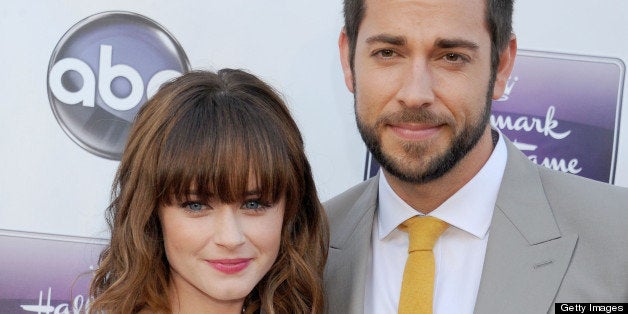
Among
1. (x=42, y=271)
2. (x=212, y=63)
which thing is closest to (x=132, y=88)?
(x=212, y=63)

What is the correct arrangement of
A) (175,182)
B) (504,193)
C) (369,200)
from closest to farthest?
(175,182)
(504,193)
(369,200)

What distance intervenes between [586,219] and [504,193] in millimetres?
204

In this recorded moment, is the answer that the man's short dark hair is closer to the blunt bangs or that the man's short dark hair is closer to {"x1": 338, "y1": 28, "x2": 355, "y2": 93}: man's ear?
{"x1": 338, "y1": 28, "x2": 355, "y2": 93}: man's ear

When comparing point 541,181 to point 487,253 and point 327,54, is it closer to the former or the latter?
point 487,253

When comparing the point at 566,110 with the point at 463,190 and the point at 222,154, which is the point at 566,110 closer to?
the point at 463,190

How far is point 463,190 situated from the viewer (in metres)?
2.27

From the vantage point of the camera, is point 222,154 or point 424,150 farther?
point 424,150

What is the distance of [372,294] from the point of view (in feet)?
7.48

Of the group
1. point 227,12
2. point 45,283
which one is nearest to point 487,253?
point 227,12

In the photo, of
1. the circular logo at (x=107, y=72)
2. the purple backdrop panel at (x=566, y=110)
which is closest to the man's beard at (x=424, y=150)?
the purple backdrop panel at (x=566, y=110)

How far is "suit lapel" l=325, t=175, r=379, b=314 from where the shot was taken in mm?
2252

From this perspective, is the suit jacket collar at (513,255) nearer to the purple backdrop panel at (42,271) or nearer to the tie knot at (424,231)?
the tie knot at (424,231)

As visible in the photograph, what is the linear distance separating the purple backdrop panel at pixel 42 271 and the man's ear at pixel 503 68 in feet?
4.18

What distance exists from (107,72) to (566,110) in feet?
4.56
